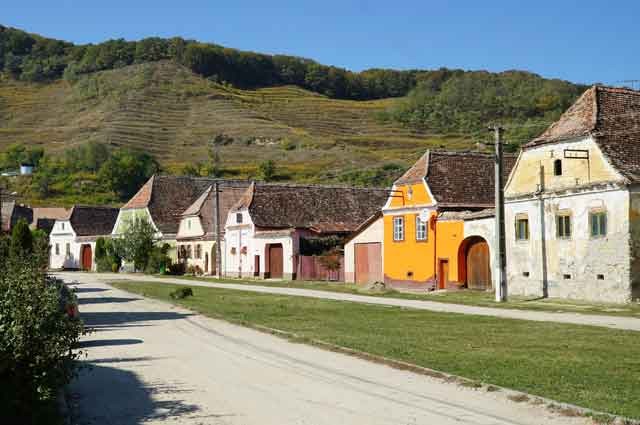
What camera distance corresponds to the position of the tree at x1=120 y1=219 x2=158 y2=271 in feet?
210

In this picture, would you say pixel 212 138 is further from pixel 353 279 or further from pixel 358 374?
pixel 358 374

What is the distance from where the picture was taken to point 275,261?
53.3m

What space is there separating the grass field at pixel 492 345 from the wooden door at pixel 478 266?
10195 mm

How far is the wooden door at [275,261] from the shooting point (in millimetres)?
52719

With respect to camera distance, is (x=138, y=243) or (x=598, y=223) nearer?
(x=598, y=223)

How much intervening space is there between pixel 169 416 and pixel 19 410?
188 centimetres

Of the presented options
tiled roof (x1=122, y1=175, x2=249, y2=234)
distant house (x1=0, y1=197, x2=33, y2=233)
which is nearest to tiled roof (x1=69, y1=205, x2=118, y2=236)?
tiled roof (x1=122, y1=175, x2=249, y2=234)

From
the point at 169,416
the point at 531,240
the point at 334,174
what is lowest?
the point at 169,416

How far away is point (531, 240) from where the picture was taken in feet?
108

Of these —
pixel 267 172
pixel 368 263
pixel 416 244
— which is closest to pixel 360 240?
pixel 368 263

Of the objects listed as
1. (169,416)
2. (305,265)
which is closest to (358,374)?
(169,416)

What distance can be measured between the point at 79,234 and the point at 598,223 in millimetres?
63992

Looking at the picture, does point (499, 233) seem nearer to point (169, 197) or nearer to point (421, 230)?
point (421, 230)

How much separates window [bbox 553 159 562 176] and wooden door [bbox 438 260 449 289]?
25.5ft
